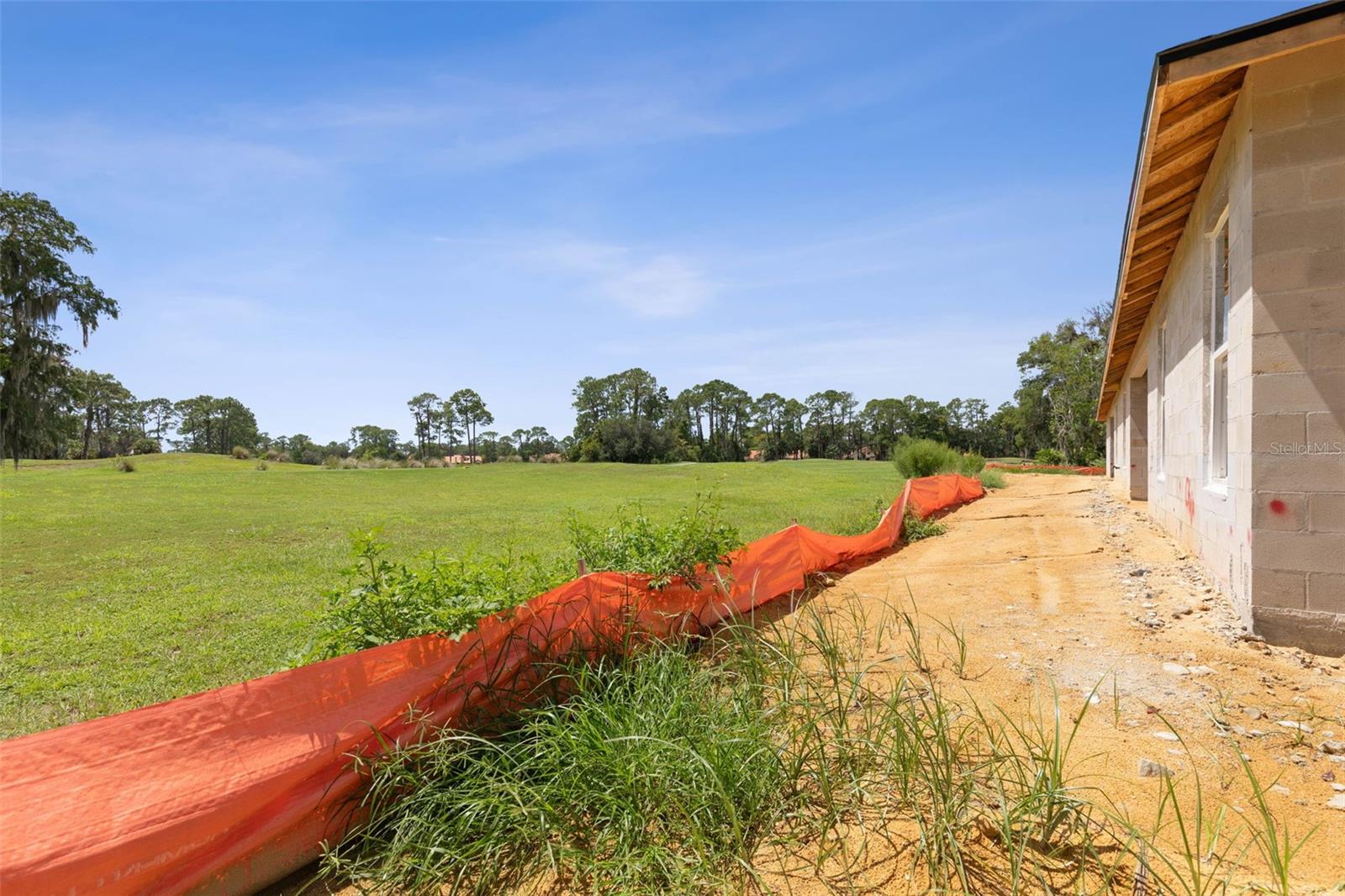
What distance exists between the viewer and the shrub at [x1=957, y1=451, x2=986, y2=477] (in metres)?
Result: 21.0

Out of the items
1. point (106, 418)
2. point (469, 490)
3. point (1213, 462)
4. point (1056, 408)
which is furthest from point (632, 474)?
point (106, 418)

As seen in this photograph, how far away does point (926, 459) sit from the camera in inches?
824

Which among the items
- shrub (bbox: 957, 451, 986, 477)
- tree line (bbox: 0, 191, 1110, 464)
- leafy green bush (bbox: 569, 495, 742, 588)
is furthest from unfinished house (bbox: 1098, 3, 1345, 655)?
tree line (bbox: 0, 191, 1110, 464)

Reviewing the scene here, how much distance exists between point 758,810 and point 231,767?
2051 millimetres

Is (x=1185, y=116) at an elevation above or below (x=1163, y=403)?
above

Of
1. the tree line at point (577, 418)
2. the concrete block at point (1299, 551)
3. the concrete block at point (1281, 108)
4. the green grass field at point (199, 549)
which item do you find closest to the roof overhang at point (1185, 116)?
the concrete block at point (1281, 108)

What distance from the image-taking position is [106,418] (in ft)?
249

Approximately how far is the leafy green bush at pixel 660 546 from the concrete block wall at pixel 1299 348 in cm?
345

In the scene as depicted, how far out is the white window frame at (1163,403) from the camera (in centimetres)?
857

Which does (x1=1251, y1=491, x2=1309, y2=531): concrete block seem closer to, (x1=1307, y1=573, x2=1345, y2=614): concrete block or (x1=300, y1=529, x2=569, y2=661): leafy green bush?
(x1=1307, y1=573, x2=1345, y2=614): concrete block

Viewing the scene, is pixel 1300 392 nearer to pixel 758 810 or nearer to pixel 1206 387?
pixel 1206 387

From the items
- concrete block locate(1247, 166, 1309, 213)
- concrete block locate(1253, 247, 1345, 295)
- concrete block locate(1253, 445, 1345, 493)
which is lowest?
concrete block locate(1253, 445, 1345, 493)

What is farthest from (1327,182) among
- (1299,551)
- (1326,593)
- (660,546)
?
(660,546)

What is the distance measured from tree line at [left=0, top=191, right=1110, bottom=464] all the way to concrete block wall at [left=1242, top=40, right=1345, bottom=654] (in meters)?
36.4
